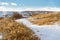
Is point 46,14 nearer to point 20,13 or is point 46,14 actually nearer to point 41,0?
point 41,0

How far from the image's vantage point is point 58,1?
1.78 m

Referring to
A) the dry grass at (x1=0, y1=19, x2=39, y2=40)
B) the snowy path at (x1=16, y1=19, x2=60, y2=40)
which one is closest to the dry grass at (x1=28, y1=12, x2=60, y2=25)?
the snowy path at (x1=16, y1=19, x2=60, y2=40)

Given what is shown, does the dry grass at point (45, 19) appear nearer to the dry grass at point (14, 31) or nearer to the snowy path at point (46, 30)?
the snowy path at point (46, 30)

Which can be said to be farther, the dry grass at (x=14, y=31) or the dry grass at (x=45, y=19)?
the dry grass at (x=45, y=19)

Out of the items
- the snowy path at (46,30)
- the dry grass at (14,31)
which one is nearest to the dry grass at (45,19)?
the snowy path at (46,30)

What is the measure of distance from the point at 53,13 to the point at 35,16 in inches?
9.5

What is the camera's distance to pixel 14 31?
5.41 ft

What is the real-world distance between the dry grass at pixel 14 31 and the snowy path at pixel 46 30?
0.06 meters

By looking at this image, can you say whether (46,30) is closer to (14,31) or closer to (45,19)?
(45,19)

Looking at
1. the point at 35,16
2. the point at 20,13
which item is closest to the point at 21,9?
the point at 20,13

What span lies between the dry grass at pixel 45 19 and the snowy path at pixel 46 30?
0.05m

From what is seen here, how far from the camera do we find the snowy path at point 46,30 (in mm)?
1690

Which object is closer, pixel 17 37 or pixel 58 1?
pixel 17 37

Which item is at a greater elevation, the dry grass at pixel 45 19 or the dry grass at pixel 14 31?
the dry grass at pixel 45 19
